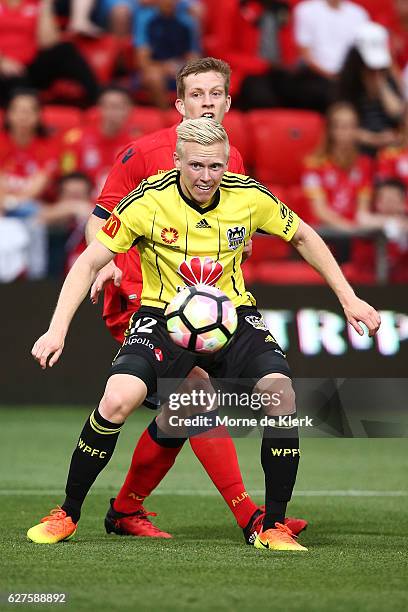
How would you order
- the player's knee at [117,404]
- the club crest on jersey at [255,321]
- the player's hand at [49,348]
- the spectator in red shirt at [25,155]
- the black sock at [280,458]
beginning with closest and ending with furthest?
the player's hand at [49,348], the player's knee at [117,404], the black sock at [280,458], the club crest on jersey at [255,321], the spectator in red shirt at [25,155]

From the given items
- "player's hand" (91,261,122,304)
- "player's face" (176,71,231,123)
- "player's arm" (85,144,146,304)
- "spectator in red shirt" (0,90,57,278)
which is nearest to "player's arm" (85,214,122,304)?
"player's hand" (91,261,122,304)

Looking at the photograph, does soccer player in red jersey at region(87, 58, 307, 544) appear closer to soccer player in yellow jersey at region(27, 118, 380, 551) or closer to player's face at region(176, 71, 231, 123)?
player's face at region(176, 71, 231, 123)

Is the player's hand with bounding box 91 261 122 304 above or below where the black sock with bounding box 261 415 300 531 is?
above

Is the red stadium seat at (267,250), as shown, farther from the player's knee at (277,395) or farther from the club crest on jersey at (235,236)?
the player's knee at (277,395)

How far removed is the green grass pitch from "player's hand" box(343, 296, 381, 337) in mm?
965

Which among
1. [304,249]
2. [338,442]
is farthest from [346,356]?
[304,249]

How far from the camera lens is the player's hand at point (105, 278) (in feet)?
18.7

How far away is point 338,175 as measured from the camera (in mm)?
11852

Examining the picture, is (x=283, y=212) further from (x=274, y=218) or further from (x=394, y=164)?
(x=394, y=164)

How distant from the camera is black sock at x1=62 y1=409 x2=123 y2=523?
5367mm

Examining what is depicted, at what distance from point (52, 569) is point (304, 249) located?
1.86m

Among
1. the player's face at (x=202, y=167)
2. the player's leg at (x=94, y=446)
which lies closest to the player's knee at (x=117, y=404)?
the player's leg at (x=94, y=446)

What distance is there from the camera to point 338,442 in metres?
9.88

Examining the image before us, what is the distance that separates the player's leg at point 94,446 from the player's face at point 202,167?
33.5 inches
